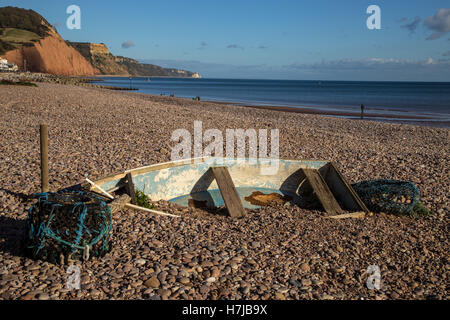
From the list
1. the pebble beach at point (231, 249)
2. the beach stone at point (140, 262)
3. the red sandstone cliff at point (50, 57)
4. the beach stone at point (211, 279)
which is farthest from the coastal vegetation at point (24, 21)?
the beach stone at point (211, 279)

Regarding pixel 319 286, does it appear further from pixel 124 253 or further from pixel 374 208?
pixel 374 208

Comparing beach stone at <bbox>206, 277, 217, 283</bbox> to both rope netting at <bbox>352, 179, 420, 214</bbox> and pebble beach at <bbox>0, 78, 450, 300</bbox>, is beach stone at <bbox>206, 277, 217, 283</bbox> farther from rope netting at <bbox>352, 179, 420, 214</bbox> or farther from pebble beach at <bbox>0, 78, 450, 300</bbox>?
rope netting at <bbox>352, 179, 420, 214</bbox>

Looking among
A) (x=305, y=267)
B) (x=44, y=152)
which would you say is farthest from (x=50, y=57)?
(x=305, y=267)

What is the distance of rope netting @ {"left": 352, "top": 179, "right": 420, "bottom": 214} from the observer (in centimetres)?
601

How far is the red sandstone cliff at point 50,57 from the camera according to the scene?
9188 centimetres

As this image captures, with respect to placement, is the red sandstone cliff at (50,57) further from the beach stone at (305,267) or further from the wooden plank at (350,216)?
the beach stone at (305,267)

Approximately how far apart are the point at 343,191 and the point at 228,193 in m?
2.21

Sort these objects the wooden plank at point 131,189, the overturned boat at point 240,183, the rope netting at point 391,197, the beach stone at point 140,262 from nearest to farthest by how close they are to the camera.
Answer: the beach stone at point 140,262
the wooden plank at point 131,189
the rope netting at point 391,197
the overturned boat at point 240,183

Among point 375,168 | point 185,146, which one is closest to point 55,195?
point 185,146

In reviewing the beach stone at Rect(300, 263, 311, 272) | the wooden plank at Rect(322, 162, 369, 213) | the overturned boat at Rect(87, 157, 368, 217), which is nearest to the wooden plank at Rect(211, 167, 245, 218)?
the overturned boat at Rect(87, 157, 368, 217)

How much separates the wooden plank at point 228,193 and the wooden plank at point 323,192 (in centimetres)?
150

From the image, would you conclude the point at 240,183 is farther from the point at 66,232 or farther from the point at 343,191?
the point at 66,232

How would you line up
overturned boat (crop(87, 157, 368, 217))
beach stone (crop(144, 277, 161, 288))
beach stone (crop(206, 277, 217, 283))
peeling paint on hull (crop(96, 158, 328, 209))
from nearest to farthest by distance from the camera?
beach stone (crop(144, 277, 161, 288)) → beach stone (crop(206, 277, 217, 283)) → overturned boat (crop(87, 157, 368, 217)) → peeling paint on hull (crop(96, 158, 328, 209))

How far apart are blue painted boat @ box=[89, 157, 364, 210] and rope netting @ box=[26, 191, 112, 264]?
192 cm
